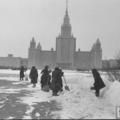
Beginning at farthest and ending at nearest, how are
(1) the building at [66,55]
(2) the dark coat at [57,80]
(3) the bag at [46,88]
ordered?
(1) the building at [66,55], (3) the bag at [46,88], (2) the dark coat at [57,80]

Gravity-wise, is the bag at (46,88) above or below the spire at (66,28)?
below

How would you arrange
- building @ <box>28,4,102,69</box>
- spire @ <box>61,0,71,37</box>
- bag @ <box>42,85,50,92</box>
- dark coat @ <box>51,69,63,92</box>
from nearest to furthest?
1. dark coat @ <box>51,69,63,92</box>
2. bag @ <box>42,85,50,92</box>
3. building @ <box>28,4,102,69</box>
4. spire @ <box>61,0,71,37</box>

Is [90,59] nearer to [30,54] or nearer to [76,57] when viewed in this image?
[76,57]

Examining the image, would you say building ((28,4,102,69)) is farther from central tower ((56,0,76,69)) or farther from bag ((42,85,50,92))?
bag ((42,85,50,92))

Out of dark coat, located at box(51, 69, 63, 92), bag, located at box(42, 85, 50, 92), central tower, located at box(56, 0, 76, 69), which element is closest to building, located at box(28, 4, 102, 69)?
central tower, located at box(56, 0, 76, 69)

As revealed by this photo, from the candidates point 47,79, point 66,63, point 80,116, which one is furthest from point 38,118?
point 66,63

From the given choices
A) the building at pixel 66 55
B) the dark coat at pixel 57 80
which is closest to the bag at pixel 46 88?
the dark coat at pixel 57 80

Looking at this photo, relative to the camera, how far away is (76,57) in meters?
168

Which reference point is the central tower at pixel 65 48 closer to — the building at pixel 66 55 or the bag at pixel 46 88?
the building at pixel 66 55

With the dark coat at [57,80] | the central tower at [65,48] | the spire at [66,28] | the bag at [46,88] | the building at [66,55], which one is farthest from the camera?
the spire at [66,28]

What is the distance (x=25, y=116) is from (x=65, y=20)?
6784 inches

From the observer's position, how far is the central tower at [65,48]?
159375 mm

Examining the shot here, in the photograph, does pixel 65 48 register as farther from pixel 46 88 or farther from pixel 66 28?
pixel 46 88

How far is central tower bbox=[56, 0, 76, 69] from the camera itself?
159375 mm
